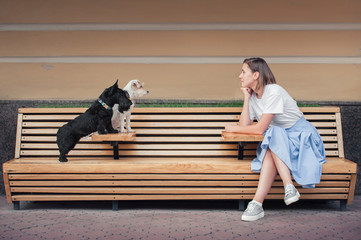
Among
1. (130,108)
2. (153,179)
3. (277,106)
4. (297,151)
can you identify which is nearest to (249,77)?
(277,106)

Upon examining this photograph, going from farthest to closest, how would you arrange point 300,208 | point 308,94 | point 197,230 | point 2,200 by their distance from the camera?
1. point 308,94
2. point 2,200
3. point 300,208
4. point 197,230

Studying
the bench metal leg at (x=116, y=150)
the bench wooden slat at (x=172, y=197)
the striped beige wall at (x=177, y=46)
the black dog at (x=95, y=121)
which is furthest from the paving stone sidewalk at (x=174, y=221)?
the striped beige wall at (x=177, y=46)

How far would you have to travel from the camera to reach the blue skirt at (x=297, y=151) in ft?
13.2

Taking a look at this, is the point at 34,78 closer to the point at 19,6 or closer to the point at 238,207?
the point at 19,6

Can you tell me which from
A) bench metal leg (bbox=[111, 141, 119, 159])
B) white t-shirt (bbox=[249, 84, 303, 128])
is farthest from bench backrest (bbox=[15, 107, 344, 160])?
white t-shirt (bbox=[249, 84, 303, 128])

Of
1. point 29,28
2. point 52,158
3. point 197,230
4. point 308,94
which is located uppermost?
point 29,28

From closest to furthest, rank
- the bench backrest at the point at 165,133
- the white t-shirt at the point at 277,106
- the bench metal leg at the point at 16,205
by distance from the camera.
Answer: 1. the white t-shirt at the point at 277,106
2. the bench metal leg at the point at 16,205
3. the bench backrest at the point at 165,133

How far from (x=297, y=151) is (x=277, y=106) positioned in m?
0.53

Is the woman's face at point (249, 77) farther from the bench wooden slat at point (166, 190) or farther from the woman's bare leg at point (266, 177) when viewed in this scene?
the bench wooden slat at point (166, 190)

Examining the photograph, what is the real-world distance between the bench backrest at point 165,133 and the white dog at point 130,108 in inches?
11.7

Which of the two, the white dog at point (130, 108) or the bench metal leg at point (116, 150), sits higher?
the white dog at point (130, 108)

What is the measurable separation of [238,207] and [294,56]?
2497 millimetres

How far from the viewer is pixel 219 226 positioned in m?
3.87

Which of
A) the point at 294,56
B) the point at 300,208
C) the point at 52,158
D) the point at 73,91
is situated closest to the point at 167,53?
the point at 73,91
